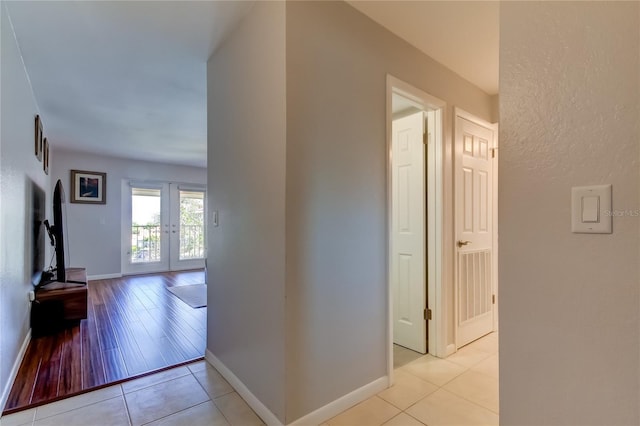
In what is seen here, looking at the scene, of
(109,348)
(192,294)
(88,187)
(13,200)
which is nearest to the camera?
(13,200)

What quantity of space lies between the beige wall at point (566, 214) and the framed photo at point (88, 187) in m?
6.79

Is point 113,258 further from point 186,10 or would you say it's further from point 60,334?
point 186,10

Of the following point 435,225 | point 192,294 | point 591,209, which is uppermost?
point 591,209

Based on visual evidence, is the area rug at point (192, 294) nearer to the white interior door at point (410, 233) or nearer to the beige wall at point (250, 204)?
the beige wall at point (250, 204)

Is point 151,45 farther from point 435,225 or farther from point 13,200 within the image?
point 435,225

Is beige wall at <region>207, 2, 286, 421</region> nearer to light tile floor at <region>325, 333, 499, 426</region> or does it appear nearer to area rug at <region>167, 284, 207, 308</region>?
light tile floor at <region>325, 333, 499, 426</region>

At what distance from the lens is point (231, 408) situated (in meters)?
1.75

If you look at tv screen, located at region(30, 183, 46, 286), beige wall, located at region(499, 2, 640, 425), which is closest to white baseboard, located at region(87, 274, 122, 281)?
tv screen, located at region(30, 183, 46, 286)

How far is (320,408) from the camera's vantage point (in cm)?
162

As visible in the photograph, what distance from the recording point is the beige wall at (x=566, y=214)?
25.9 inches

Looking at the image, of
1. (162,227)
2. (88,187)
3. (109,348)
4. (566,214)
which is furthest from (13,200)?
(162,227)

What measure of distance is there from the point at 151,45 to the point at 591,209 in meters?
2.61

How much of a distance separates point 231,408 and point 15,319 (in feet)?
5.74

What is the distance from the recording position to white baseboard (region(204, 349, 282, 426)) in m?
1.58
